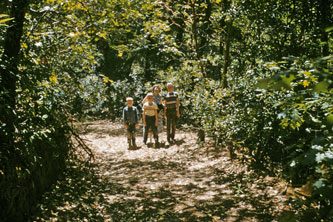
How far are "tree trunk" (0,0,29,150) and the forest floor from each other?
1.75 meters

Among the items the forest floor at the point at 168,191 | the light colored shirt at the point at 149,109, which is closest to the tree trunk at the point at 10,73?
the forest floor at the point at 168,191

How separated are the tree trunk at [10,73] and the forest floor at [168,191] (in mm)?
1749

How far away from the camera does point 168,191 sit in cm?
691

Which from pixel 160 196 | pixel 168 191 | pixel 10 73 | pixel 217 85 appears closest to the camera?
pixel 10 73

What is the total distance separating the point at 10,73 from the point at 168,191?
14.2ft

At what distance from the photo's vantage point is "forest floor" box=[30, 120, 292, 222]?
5.51 metres

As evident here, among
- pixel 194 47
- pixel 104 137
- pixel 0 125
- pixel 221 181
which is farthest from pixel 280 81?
pixel 104 137

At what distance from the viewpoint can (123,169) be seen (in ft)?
28.6

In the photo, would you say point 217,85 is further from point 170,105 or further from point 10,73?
point 10,73

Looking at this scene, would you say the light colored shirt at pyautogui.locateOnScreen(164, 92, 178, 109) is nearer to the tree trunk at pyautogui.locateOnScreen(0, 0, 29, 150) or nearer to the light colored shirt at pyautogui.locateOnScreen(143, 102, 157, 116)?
the light colored shirt at pyautogui.locateOnScreen(143, 102, 157, 116)

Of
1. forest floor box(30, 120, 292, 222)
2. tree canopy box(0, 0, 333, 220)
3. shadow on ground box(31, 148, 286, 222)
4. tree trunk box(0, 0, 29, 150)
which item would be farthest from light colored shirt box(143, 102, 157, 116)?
tree trunk box(0, 0, 29, 150)

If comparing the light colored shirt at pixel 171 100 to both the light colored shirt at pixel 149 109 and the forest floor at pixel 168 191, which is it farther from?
the forest floor at pixel 168 191

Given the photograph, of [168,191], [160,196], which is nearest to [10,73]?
[160,196]

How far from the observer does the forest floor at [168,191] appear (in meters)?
5.51
